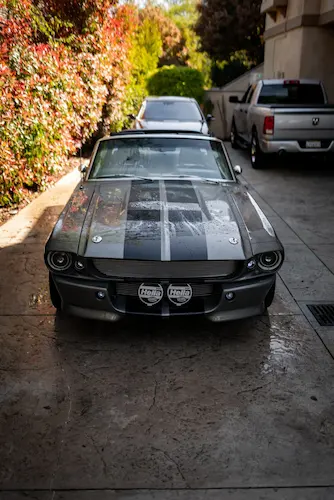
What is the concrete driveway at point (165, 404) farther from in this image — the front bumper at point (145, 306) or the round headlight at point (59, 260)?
the round headlight at point (59, 260)

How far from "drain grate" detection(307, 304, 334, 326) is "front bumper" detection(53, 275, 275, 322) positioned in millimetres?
871

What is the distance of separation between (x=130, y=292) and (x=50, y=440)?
49.3 inches

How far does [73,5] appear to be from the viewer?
436 inches

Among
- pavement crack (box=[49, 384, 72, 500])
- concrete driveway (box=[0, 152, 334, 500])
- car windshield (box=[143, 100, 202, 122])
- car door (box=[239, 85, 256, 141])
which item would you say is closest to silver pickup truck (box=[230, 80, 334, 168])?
car door (box=[239, 85, 256, 141])

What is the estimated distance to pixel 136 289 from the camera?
3922 millimetres

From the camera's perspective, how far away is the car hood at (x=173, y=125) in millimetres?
10898

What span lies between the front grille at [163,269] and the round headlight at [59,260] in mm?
216

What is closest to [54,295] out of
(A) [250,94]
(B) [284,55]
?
(A) [250,94]

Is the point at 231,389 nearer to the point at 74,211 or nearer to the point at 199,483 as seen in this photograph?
the point at 199,483

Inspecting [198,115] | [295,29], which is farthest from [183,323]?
[295,29]

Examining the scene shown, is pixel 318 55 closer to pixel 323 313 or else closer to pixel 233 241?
pixel 323 313

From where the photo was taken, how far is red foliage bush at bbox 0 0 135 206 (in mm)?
7457

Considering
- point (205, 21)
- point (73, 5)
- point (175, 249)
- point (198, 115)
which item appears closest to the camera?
point (175, 249)

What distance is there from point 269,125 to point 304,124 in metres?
0.67
